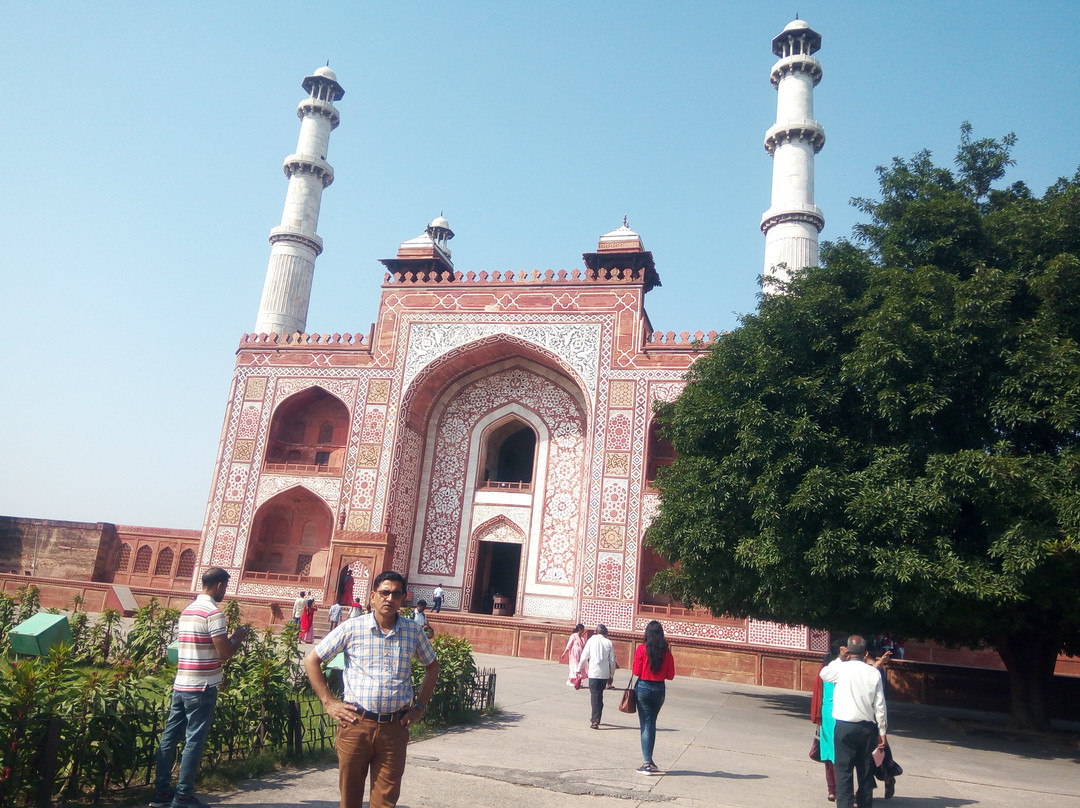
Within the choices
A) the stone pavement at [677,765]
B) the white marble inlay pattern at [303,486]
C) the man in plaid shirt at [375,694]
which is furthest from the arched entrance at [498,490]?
the man in plaid shirt at [375,694]

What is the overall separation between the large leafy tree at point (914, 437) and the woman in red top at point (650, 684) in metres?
3.57

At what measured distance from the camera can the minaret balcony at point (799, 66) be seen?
67.8 ft

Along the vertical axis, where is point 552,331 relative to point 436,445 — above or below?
above

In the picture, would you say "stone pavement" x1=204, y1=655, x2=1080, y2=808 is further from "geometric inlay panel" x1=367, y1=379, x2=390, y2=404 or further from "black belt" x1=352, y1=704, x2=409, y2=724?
"geometric inlay panel" x1=367, y1=379, x2=390, y2=404

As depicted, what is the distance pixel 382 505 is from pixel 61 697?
14.3 meters

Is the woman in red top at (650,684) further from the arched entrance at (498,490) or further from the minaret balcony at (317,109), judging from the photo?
the minaret balcony at (317,109)

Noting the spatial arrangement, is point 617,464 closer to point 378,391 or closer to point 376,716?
point 378,391

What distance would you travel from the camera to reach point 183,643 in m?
4.11

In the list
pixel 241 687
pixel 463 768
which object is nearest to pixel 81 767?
pixel 241 687

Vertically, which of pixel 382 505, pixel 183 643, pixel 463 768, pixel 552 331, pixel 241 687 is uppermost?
pixel 552 331

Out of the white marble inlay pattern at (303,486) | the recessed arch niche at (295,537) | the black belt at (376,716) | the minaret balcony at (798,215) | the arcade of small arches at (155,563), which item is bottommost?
the black belt at (376,716)

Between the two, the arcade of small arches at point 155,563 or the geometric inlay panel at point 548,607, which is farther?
the arcade of small arches at point 155,563

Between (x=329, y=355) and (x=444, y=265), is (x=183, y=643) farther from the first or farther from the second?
(x=444, y=265)

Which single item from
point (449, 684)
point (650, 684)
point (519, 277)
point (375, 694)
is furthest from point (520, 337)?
point (375, 694)
